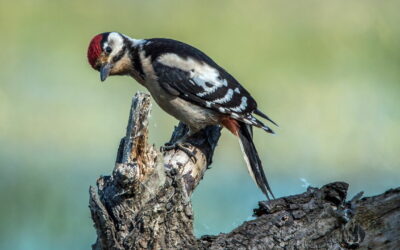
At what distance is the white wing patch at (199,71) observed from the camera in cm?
596

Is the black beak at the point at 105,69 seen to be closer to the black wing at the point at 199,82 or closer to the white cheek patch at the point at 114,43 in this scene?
the white cheek patch at the point at 114,43

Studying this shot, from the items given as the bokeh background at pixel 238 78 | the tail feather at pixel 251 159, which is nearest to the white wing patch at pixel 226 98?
the tail feather at pixel 251 159

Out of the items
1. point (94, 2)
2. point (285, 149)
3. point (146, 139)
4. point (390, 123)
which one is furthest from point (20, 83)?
point (146, 139)

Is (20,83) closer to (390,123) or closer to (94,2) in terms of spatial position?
(94,2)

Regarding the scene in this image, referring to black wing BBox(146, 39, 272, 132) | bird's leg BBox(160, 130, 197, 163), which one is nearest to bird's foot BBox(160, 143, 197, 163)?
bird's leg BBox(160, 130, 197, 163)

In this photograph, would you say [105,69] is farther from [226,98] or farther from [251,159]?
[251,159]

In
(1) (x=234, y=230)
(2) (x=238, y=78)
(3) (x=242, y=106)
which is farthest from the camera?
(2) (x=238, y=78)

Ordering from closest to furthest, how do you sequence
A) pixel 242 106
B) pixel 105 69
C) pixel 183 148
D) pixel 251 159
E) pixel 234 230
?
pixel 234 230
pixel 183 148
pixel 251 159
pixel 242 106
pixel 105 69

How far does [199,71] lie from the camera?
19.6 ft

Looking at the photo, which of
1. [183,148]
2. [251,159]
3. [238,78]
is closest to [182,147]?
[183,148]

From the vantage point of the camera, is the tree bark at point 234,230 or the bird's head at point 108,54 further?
the bird's head at point 108,54

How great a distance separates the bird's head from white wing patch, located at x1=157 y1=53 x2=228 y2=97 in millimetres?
255

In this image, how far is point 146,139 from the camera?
4.60m

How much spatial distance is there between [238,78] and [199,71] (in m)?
2.10
